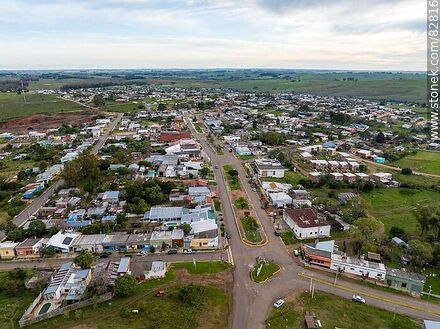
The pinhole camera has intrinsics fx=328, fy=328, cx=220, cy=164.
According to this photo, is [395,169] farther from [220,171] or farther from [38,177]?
[38,177]

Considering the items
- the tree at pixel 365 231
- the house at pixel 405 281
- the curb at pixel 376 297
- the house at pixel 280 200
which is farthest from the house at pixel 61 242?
the house at pixel 405 281

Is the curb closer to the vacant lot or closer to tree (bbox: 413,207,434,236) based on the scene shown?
the vacant lot

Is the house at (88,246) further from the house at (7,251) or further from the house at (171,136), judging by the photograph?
the house at (171,136)

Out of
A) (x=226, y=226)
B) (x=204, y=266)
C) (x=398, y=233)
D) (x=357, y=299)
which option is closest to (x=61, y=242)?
(x=204, y=266)

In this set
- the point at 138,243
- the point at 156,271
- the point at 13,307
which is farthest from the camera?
the point at 138,243

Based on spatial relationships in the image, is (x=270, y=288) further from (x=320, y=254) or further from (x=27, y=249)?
(x=27, y=249)

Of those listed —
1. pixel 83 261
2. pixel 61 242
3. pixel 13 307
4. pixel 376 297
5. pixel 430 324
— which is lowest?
pixel 376 297

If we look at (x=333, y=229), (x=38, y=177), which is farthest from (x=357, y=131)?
(x=38, y=177)
